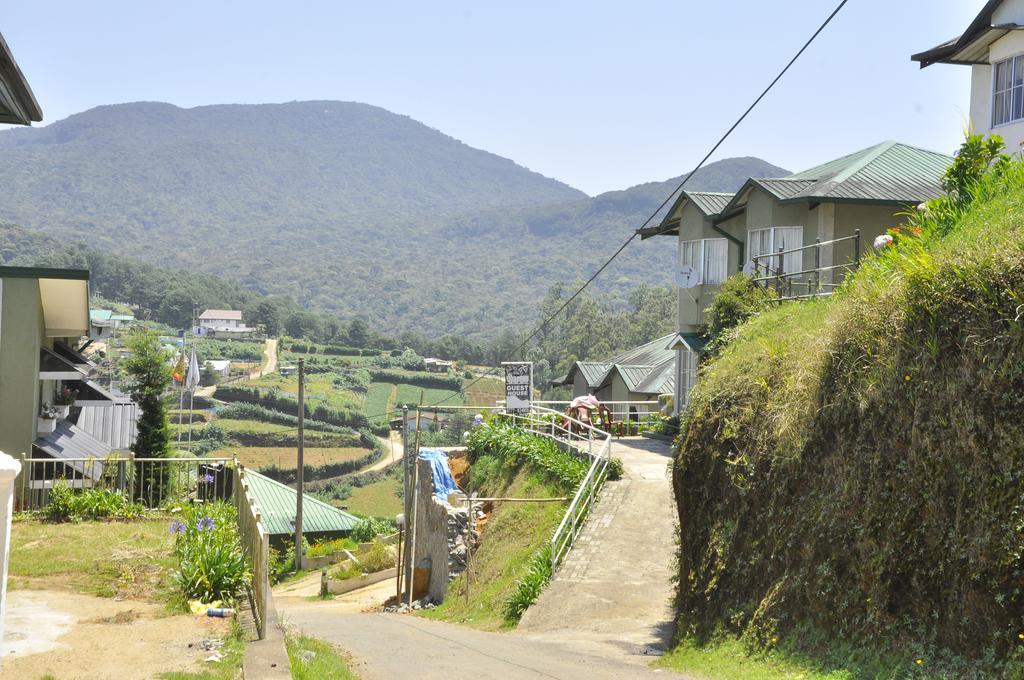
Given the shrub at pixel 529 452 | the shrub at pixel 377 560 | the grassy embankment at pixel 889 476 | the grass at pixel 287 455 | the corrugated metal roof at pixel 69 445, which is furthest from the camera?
the grass at pixel 287 455

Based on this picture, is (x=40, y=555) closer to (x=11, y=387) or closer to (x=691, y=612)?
(x=691, y=612)

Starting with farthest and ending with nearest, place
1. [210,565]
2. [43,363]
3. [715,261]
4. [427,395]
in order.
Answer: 1. [427,395]
2. [715,261]
3. [43,363]
4. [210,565]

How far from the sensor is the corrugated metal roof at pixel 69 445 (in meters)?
28.7

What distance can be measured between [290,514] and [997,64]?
3008cm

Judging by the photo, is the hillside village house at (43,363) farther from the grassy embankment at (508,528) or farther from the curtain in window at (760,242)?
the curtain in window at (760,242)

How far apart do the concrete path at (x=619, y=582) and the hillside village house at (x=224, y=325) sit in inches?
5251

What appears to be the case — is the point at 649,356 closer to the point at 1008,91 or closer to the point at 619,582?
the point at 1008,91

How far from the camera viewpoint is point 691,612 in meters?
13.4

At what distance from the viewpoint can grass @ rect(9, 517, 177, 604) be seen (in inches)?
522

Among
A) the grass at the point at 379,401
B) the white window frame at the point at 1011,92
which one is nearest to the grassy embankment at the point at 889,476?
the white window frame at the point at 1011,92

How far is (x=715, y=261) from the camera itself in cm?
3044

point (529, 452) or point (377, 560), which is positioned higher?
point (529, 452)

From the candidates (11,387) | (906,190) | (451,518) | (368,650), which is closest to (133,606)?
(368,650)

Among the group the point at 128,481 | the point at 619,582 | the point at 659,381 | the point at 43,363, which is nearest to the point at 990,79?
the point at 619,582
